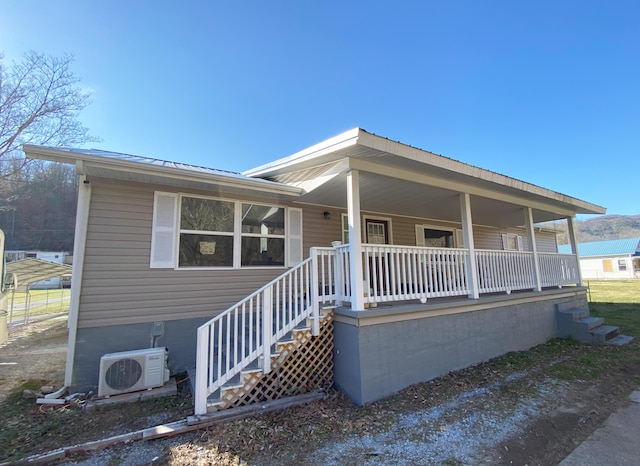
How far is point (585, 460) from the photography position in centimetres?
276

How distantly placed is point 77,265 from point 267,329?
3.26m

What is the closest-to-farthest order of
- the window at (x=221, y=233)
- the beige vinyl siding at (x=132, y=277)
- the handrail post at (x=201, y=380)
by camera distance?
the handrail post at (x=201, y=380) → the beige vinyl siding at (x=132, y=277) → the window at (x=221, y=233)

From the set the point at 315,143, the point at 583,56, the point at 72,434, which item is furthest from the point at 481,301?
the point at 583,56

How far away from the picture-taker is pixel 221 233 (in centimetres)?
573

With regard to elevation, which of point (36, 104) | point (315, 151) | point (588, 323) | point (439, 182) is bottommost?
point (588, 323)

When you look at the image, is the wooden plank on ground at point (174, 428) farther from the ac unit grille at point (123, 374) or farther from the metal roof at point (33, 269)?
the metal roof at point (33, 269)

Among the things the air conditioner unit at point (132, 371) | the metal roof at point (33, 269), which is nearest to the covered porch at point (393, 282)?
the air conditioner unit at point (132, 371)

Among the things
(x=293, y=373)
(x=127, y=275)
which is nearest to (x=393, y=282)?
(x=293, y=373)

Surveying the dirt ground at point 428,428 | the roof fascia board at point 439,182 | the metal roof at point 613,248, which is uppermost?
the metal roof at point 613,248

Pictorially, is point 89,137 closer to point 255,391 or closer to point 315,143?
point 315,143

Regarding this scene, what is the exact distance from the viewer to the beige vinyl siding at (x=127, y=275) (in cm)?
468

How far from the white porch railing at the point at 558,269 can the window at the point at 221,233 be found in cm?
651

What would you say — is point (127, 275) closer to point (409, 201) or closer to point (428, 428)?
point (428, 428)

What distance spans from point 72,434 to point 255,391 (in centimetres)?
212
